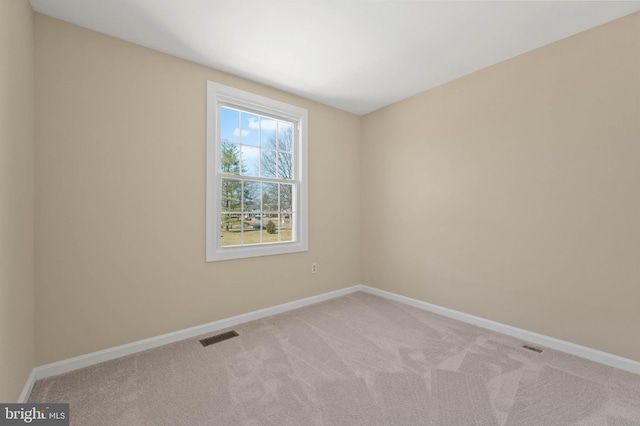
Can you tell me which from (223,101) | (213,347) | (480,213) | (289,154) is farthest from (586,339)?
(223,101)

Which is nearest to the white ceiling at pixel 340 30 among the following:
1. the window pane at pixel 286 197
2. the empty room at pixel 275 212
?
the empty room at pixel 275 212

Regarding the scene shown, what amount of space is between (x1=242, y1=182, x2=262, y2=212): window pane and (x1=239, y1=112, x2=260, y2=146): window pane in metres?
0.48

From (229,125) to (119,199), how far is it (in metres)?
1.31

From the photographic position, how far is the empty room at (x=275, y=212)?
1716 millimetres

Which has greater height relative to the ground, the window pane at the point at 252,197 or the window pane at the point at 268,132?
the window pane at the point at 268,132

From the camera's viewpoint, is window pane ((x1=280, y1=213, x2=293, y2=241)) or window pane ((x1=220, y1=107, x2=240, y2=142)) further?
window pane ((x1=280, y1=213, x2=293, y2=241))

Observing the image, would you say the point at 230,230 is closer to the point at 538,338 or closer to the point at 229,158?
the point at 229,158

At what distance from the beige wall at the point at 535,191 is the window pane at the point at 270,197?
1.64m

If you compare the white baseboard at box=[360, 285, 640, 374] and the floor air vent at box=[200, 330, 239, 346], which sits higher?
the white baseboard at box=[360, 285, 640, 374]

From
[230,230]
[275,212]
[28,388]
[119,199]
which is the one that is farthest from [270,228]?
[28,388]

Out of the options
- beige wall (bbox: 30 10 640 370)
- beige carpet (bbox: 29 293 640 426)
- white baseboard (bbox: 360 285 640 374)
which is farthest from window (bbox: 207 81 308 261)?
white baseboard (bbox: 360 285 640 374)

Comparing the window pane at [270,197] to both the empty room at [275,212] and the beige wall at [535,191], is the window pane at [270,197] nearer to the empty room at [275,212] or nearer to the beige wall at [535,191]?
the empty room at [275,212]

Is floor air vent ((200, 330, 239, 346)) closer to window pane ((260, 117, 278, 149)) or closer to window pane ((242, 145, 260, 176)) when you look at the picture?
window pane ((242, 145, 260, 176))

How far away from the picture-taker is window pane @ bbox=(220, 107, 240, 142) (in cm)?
294
